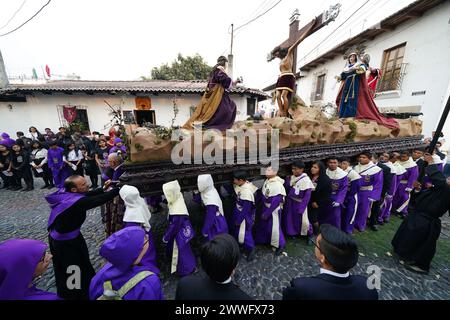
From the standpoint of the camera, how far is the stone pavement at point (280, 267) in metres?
2.77

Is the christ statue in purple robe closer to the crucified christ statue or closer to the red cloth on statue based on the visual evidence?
the crucified christ statue

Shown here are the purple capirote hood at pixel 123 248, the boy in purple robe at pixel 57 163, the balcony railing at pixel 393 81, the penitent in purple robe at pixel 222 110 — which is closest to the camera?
the purple capirote hood at pixel 123 248

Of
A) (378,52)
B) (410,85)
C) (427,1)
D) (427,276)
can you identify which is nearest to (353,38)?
(378,52)

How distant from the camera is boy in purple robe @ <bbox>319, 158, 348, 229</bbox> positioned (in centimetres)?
379

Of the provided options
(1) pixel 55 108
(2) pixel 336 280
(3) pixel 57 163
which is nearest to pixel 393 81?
(2) pixel 336 280

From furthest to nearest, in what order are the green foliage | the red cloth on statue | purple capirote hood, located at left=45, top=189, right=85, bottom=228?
the green foliage → the red cloth on statue → purple capirote hood, located at left=45, top=189, right=85, bottom=228

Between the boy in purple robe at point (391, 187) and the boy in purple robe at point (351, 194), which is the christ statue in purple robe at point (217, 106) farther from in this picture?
the boy in purple robe at point (391, 187)

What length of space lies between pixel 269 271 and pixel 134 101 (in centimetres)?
1107

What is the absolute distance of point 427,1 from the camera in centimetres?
741

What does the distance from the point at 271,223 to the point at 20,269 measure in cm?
329

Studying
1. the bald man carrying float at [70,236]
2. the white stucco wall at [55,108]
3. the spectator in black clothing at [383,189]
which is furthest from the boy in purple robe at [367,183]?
the white stucco wall at [55,108]

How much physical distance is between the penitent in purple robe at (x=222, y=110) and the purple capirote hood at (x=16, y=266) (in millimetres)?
3046

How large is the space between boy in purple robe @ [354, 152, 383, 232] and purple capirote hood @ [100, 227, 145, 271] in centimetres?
452

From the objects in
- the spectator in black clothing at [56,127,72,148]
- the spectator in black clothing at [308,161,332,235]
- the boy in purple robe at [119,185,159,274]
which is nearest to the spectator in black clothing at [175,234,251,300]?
the boy in purple robe at [119,185,159,274]
